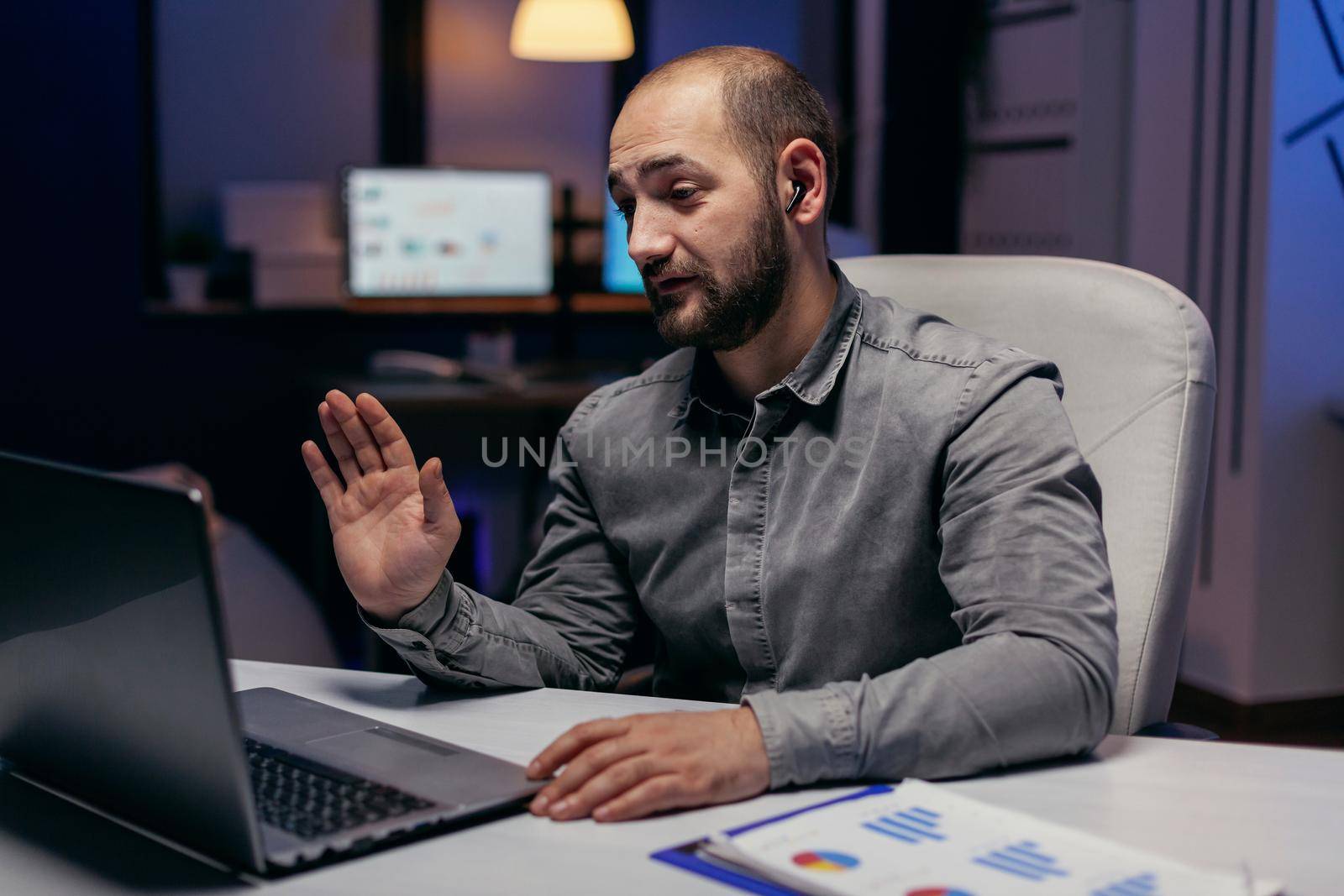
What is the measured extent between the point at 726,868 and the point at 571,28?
3643 mm

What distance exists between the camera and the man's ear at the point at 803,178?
1411 mm

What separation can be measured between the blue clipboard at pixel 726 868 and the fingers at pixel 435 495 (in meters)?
0.41

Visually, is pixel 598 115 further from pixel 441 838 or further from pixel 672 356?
pixel 441 838

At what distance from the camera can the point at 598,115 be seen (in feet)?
15.8

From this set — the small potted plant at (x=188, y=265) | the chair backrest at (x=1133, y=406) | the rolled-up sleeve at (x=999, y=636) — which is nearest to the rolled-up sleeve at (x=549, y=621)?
the rolled-up sleeve at (x=999, y=636)

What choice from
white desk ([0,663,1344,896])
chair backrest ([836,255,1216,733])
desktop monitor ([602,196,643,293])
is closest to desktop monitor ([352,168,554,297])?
desktop monitor ([602,196,643,293])

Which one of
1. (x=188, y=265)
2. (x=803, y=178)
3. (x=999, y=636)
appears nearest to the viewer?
(x=999, y=636)

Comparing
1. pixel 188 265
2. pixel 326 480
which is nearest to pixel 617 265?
pixel 188 265

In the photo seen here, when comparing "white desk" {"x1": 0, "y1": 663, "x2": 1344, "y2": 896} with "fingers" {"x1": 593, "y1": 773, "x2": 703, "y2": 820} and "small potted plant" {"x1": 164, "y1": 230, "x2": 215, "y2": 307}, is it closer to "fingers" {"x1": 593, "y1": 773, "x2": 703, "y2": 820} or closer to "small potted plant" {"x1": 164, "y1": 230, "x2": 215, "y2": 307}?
"fingers" {"x1": 593, "y1": 773, "x2": 703, "y2": 820}

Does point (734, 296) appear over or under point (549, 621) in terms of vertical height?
over

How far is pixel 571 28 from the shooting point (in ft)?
13.5

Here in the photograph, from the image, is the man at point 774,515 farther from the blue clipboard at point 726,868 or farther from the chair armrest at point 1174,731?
the chair armrest at point 1174,731

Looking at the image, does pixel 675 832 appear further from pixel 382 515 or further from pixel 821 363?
pixel 821 363

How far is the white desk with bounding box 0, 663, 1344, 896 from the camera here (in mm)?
816
